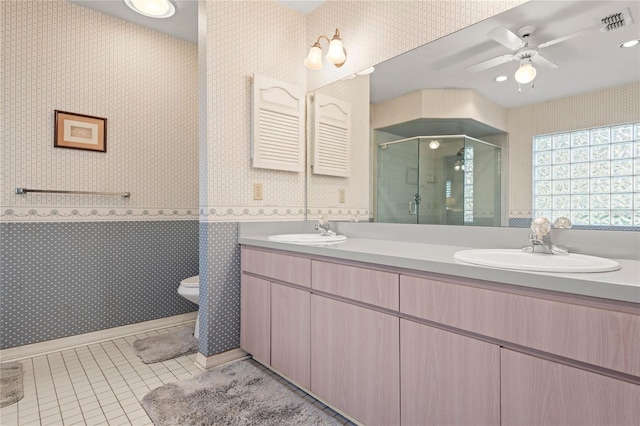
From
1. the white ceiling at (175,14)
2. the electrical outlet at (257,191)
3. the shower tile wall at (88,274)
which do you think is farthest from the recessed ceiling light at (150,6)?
the shower tile wall at (88,274)

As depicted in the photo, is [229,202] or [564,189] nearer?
[564,189]

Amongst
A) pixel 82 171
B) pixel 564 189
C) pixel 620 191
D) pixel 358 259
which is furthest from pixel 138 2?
pixel 620 191

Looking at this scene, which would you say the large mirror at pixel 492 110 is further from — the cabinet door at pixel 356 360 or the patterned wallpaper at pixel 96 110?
the patterned wallpaper at pixel 96 110

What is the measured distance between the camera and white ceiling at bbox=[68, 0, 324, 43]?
243 centimetres

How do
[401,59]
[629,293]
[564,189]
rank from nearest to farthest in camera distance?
[629,293] < [564,189] < [401,59]

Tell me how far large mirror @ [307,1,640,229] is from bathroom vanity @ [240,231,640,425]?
0.53 m

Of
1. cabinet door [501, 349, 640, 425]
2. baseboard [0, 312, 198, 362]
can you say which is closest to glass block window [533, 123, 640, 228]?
cabinet door [501, 349, 640, 425]

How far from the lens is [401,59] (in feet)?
6.37

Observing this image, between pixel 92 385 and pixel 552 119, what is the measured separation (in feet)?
8.76

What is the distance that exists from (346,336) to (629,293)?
965mm

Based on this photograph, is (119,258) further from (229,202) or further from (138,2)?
(138,2)

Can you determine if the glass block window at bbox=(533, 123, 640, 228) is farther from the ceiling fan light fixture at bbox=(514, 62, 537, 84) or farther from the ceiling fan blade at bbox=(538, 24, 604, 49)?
the ceiling fan blade at bbox=(538, 24, 604, 49)

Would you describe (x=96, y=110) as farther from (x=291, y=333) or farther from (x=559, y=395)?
(x=559, y=395)

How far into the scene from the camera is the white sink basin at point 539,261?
92cm
